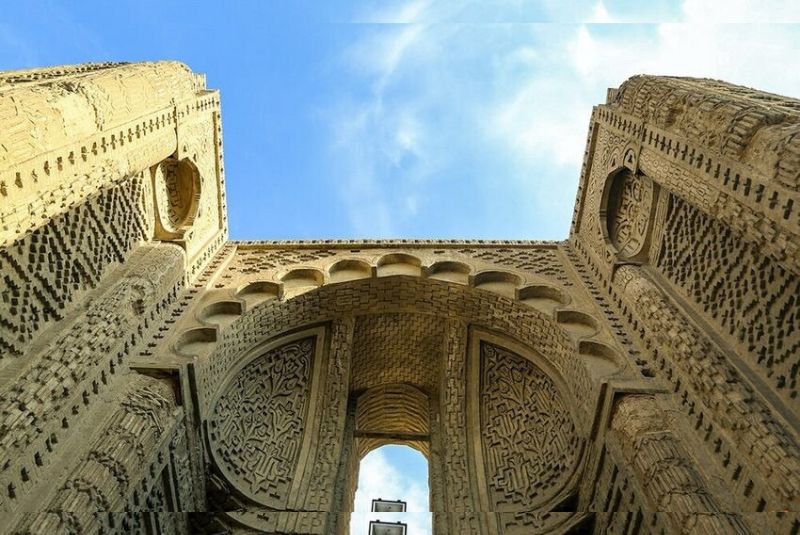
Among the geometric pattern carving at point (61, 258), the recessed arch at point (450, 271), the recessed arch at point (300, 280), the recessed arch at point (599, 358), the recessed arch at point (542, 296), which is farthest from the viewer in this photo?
the recessed arch at point (450, 271)

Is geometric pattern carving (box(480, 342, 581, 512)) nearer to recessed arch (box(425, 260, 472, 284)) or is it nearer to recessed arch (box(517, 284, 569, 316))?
recessed arch (box(517, 284, 569, 316))

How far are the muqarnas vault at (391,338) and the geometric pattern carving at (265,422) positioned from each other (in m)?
0.03

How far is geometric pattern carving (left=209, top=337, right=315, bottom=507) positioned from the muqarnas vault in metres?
0.03

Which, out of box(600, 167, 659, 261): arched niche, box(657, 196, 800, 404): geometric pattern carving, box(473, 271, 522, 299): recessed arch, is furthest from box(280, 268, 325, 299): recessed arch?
box(657, 196, 800, 404): geometric pattern carving

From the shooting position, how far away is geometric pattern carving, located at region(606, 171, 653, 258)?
8.23 meters

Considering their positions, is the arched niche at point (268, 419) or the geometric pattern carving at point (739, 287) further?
the arched niche at point (268, 419)

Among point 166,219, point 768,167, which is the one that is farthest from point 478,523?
point 166,219

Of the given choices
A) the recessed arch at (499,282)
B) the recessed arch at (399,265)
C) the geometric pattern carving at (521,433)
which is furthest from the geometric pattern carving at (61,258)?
the geometric pattern carving at (521,433)

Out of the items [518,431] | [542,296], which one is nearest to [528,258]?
[542,296]

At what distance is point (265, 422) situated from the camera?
867cm

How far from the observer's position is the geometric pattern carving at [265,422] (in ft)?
25.6

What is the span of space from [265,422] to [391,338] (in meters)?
2.44

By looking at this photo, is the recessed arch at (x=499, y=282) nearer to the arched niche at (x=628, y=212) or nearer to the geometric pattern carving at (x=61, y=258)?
the arched niche at (x=628, y=212)

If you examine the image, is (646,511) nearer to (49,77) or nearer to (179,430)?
(179,430)
